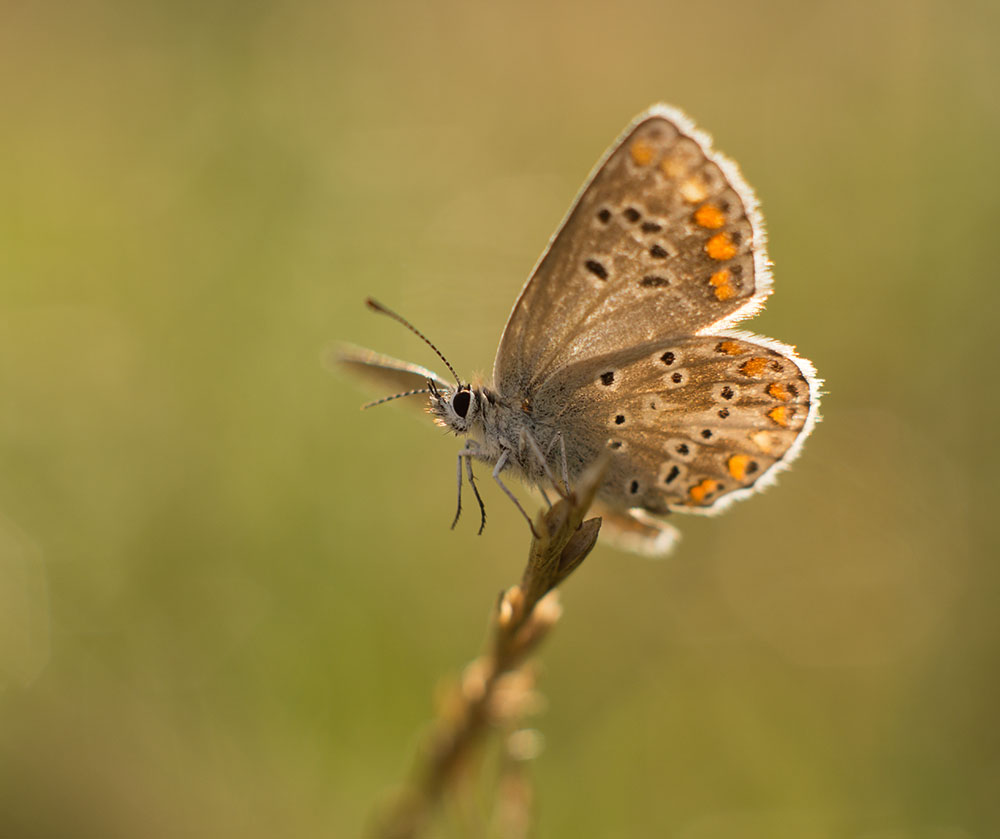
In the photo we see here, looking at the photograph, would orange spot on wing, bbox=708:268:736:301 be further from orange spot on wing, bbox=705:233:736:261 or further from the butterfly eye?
the butterfly eye

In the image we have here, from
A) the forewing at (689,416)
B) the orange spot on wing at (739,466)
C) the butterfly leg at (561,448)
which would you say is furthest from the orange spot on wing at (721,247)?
the butterfly leg at (561,448)

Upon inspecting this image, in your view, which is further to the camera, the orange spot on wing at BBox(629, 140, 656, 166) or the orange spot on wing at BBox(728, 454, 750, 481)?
the orange spot on wing at BBox(728, 454, 750, 481)

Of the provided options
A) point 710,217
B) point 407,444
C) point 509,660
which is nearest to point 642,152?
point 710,217

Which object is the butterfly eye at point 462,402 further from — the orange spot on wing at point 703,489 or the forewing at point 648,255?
the orange spot on wing at point 703,489

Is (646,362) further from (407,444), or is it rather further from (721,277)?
(407,444)

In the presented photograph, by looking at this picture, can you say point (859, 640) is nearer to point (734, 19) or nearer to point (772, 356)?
point (772, 356)

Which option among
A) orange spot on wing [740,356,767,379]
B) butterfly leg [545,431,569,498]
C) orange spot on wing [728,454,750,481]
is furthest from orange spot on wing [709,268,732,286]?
butterfly leg [545,431,569,498]
